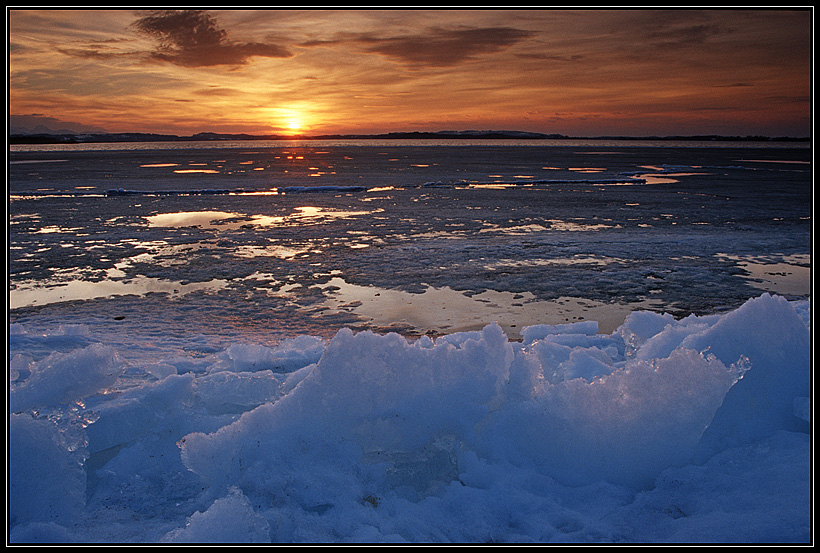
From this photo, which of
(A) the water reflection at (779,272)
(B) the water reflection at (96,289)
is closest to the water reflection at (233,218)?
(B) the water reflection at (96,289)

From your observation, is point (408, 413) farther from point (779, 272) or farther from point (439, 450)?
point (779, 272)

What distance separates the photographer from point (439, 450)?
2.83 m

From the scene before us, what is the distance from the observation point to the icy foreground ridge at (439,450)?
2.48 m

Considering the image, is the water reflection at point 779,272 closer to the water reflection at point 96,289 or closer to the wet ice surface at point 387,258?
the wet ice surface at point 387,258

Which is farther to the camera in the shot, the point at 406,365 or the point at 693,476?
the point at 406,365

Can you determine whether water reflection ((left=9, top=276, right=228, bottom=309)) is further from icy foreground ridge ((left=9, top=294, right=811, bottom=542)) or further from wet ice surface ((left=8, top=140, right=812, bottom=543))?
icy foreground ridge ((left=9, top=294, right=811, bottom=542))

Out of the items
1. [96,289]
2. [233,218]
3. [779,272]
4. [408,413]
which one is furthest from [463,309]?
[233,218]

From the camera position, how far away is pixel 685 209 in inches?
501

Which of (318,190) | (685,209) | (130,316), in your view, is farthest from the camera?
(318,190)

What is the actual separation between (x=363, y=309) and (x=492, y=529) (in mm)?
3247

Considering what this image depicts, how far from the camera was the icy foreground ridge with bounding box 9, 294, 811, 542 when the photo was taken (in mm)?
2484

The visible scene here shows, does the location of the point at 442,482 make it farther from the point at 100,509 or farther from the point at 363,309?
the point at 363,309

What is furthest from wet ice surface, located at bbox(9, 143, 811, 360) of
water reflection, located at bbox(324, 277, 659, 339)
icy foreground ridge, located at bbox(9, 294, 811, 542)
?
icy foreground ridge, located at bbox(9, 294, 811, 542)
